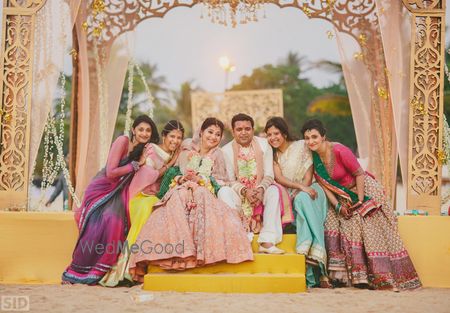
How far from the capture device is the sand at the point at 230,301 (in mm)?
3641

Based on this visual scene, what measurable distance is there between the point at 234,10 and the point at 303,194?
265 centimetres

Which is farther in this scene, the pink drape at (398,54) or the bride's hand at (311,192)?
the pink drape at (398,54)

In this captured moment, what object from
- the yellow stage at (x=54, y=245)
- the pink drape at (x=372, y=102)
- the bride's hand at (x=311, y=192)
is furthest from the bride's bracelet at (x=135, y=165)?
the pink drape at (x=372, y=102)

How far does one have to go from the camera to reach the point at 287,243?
475cm

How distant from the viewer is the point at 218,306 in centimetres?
371

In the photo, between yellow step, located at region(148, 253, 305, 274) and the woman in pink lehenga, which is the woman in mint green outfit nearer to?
yellow step, located at region(148, 253, 305, 274)

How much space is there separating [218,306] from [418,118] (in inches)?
114

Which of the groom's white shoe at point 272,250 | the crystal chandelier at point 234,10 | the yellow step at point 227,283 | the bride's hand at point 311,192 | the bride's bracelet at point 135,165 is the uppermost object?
the crystal chandelier at point 234,10

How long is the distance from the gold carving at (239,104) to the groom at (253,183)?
19.1 feet

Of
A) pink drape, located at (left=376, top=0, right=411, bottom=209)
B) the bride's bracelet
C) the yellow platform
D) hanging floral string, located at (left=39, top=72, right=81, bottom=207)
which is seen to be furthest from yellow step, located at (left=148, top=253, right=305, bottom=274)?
hanging floral string, located at (left=39, top=72, right=81, bottom=207)

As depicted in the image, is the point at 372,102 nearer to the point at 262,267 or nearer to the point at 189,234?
the point at 262,267

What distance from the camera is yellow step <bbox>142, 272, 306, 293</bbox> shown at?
421cm

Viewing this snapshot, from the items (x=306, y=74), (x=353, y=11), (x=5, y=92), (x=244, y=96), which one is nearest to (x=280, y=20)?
(x=306, y=74)

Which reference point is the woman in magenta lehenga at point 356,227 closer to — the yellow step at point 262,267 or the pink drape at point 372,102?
the yellow step at point 262,267
